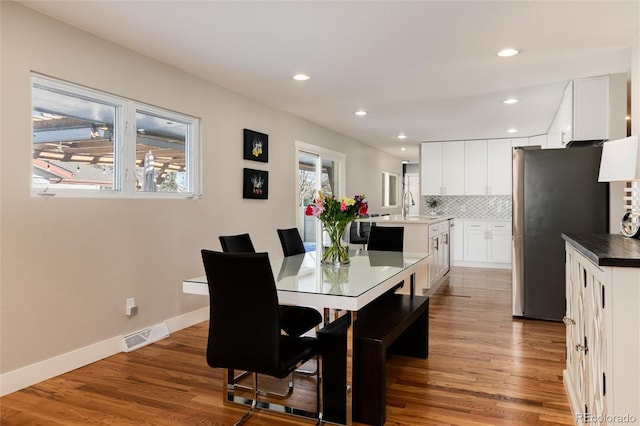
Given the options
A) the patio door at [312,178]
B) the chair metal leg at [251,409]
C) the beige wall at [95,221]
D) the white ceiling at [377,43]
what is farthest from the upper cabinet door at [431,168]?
the chair metal leg at [251,409]

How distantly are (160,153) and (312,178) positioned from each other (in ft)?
10.6

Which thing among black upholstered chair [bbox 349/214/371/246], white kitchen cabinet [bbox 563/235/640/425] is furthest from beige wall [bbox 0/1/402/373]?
white kitchen cabinet [bbox 563/235/640/425]

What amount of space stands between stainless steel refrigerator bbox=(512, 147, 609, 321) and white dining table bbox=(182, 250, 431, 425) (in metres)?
1.66

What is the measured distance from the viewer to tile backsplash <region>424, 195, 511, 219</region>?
28.3ft

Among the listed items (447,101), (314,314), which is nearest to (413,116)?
(447,101)

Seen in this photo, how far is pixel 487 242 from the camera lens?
8.43 m

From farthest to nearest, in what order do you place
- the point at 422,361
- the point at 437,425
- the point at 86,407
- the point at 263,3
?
1. the point at 422,361
2. the point at 263,3
3. the point at 86,407
4. the point at 437,425

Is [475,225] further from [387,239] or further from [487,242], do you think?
[387,239]

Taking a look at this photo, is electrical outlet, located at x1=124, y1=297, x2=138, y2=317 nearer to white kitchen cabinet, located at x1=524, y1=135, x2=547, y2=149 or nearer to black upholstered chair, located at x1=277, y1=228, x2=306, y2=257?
black upholstered chair, located at x1=277, y1=228, x2=306, y2=257

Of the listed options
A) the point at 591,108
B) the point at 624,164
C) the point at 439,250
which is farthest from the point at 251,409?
the point at 439,250

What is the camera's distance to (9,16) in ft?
9.05

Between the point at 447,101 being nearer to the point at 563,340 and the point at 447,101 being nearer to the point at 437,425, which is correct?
the point at 563,340

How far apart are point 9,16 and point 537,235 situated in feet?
15.2

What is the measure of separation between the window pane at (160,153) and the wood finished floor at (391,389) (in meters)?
1.37
